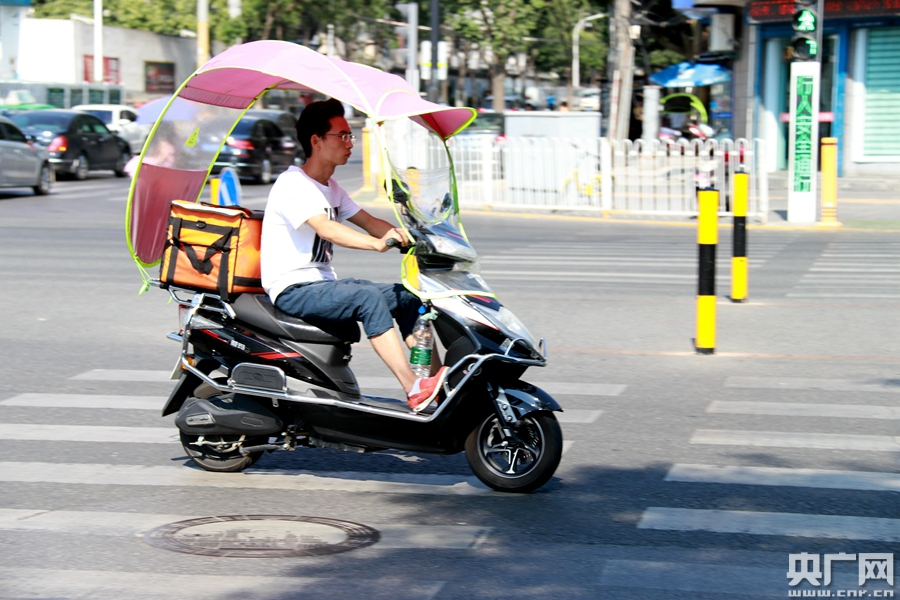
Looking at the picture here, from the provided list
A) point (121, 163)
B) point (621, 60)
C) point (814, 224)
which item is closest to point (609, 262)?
point (814, 224)

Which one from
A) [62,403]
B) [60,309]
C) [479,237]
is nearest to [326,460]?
[62,403]

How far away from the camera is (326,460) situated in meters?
6.16

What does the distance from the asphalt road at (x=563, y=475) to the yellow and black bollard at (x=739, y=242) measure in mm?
183

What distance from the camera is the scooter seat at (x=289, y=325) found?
5574 mm

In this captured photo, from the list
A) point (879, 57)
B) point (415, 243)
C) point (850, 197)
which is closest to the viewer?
point (415, 243)

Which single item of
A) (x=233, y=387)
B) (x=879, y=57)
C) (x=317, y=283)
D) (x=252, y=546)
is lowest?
(x=252, y=546)

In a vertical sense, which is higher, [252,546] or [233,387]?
[233,387]

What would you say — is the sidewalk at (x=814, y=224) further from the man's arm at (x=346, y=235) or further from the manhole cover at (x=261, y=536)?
the manhole cover at (x=261, y=536)

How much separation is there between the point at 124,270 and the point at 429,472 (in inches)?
338

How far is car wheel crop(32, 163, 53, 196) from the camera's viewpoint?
23.9 m

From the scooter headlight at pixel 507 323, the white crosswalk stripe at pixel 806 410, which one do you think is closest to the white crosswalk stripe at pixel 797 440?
the white crosswalk stripe at pixel 806 410

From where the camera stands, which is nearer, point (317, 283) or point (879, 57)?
point (317, 283)

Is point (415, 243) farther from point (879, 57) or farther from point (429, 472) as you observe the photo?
point (879, 57)

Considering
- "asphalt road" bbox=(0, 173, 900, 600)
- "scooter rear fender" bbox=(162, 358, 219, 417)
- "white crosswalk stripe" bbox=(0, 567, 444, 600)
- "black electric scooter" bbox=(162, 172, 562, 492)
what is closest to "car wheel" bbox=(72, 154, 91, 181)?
"asphalt road" bbox=(0, 173, 900, 600)
